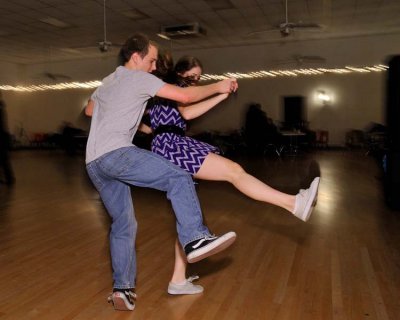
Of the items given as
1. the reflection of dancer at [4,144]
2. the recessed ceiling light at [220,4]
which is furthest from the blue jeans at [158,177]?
the recessed ceiling light at [220,4]

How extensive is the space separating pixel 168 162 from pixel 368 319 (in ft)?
3.79

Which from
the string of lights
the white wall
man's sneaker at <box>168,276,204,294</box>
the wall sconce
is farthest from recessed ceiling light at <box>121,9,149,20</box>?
man's sneaker at <box>168,276,204,294</box>

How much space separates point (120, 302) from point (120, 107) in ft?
3.10

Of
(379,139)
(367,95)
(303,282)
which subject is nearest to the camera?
(303,282)

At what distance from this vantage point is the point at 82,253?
121 inches

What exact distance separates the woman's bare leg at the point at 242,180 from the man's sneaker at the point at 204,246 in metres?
0.23

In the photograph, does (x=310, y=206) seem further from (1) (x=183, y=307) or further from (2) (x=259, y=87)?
(2) (x=259, y=87)

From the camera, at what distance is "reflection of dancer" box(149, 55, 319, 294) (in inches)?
75.4

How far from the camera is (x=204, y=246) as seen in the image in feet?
5.96

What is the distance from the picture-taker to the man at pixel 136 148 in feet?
5.93

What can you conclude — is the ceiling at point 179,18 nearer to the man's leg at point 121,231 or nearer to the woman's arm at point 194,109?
the woman's arm at point 194,109

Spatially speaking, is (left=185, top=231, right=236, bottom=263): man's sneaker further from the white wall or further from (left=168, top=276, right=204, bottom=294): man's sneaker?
the white wall

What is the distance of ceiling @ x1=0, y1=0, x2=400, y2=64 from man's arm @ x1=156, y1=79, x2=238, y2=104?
7047mm

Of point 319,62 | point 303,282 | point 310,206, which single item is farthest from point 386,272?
point 319,62
